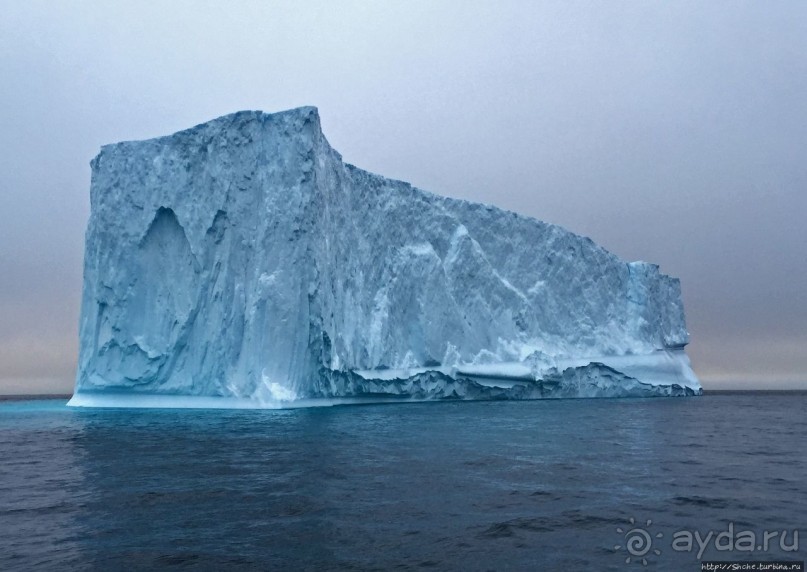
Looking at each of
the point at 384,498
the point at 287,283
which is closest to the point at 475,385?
the point at 287,283

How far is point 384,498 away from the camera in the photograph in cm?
658

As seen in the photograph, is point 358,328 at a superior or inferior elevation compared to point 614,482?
superior

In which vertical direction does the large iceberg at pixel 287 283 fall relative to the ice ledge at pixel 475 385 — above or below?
above

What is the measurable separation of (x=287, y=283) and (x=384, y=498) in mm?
12716

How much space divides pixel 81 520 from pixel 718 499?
20.9ft

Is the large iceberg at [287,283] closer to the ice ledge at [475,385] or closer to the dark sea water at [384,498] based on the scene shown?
the ice ledge at [475,385]

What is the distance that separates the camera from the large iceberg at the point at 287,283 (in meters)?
18.9

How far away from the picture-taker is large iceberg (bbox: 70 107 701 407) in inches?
744

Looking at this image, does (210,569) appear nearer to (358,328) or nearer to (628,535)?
(628,535)

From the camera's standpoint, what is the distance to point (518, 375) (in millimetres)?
24156

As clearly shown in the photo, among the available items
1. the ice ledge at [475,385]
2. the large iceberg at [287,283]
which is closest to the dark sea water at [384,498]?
the large iceberg at [287,283]

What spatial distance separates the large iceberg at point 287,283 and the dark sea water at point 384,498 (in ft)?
21.7

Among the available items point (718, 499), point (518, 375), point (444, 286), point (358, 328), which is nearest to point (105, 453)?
point (718, 499)

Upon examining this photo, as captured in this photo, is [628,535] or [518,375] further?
[518,375]
